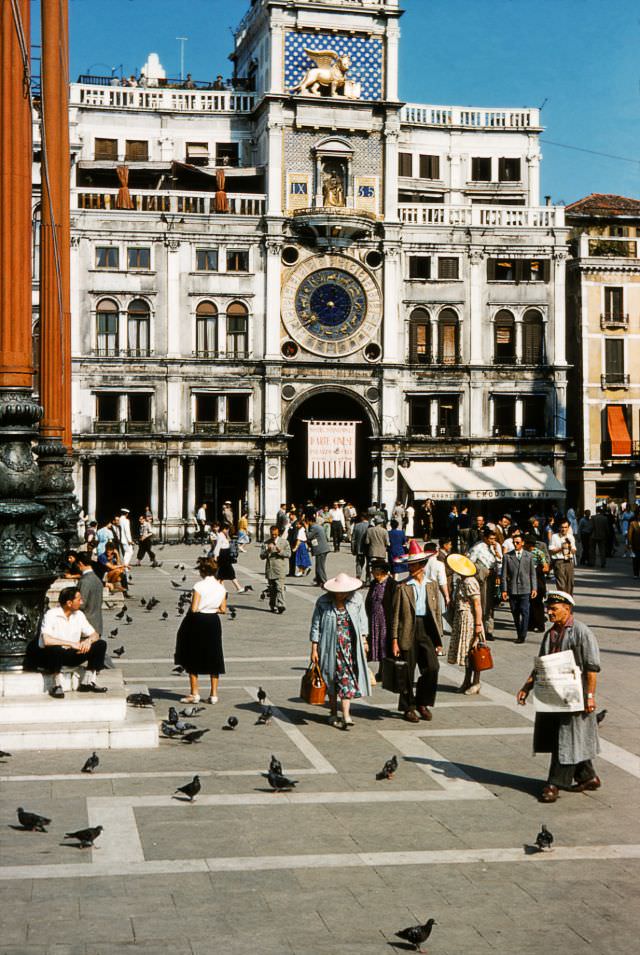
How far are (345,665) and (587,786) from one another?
3.55 m

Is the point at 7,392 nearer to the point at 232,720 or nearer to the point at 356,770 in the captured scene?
the point at 232,720

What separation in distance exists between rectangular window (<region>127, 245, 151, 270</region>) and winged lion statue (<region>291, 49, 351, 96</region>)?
31.0 ft

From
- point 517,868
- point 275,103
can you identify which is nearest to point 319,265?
point 275,103

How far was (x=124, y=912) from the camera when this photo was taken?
881 cm

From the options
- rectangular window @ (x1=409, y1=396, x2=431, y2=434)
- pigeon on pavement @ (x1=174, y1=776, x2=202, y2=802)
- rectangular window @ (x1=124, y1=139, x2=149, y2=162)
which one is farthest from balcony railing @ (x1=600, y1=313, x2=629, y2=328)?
pigeon on pavement @ (x1=174, y1=776, x2=202, y2=802)

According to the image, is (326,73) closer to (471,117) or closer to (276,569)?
(471,117)

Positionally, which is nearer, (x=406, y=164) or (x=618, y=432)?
(x=406, y=164)

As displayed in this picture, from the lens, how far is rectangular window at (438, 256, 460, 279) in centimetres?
6181

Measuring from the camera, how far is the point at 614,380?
65.9 m

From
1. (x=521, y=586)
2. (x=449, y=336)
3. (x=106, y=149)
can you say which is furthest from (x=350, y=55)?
(x=521, y=586)

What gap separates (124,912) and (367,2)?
56698mm

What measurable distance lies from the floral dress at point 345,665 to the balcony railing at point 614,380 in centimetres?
5261

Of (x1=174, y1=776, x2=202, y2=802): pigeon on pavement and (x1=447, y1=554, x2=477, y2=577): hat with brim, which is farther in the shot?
(x1=447, y1=554, x2=477, y2=577): hat with brim

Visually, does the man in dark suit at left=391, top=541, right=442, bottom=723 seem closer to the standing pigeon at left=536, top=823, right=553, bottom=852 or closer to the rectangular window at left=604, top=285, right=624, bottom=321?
the standing pigeon at left=536, top=823, right=553, bottom=852
